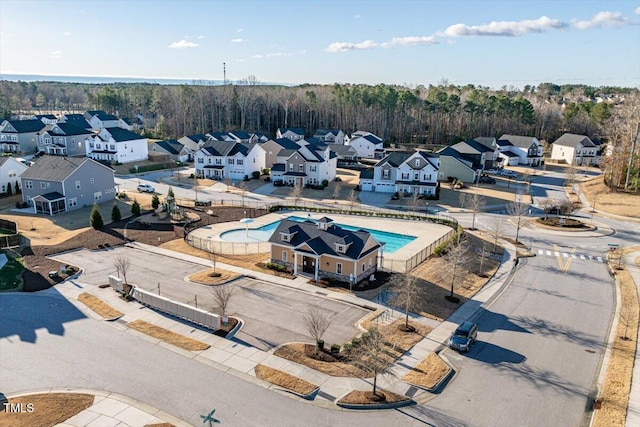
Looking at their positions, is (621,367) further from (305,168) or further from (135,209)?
(305,168)

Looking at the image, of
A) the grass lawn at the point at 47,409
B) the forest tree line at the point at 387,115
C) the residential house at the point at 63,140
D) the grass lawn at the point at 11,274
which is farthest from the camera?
the forest tree line at the point at 387,115

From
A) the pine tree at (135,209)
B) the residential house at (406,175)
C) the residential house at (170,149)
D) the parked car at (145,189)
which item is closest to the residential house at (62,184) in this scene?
the parked car at (145,189)

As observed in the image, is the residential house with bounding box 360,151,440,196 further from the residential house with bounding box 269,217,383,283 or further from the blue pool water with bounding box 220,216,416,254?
the residential house with bounding box 269,217,383,283

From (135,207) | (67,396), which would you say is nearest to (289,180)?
(135,207)

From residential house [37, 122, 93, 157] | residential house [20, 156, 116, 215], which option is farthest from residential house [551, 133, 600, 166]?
residential house [37, 122, 93, 157]

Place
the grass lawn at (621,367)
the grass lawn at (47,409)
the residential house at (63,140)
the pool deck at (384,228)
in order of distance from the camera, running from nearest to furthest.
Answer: the grass lawn at (47,409), the grass lawn at (621,367), the pool deck at (384,228), the residential house at (63,140)

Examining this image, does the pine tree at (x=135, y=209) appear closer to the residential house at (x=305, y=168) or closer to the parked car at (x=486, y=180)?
the residential house at (x=305, y=168)

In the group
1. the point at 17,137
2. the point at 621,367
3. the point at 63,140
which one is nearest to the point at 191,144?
the point at 63,140
